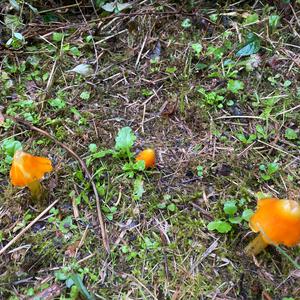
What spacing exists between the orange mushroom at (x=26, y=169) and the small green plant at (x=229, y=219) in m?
0.85

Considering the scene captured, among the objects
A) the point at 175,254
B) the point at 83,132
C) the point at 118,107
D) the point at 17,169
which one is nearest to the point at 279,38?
the point at 118,107

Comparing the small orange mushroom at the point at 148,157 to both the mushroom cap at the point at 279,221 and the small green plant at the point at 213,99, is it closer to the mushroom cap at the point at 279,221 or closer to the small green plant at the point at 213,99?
the small green plant at the point at 213,99

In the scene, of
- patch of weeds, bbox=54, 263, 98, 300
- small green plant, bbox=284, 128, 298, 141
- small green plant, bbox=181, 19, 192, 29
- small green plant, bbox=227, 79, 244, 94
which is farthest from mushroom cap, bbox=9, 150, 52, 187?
small green plant, bbox=181, 19, 192, 29

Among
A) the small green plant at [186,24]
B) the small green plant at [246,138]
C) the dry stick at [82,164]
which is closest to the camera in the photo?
the dry stick at [82,164]

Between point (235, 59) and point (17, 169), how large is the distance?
1.59m

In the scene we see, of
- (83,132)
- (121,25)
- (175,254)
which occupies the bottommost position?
(175,254)

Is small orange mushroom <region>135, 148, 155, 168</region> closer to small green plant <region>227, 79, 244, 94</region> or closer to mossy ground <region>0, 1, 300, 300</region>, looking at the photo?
mossy ground <region>0, 1, 300, 300</region>

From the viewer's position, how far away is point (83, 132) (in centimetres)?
254

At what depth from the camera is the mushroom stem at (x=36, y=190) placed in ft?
7.08

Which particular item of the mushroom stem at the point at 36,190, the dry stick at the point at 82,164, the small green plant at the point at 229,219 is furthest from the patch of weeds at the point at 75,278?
the small green plant at the point at 229,219

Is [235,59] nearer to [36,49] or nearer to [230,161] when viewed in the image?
[230,161]

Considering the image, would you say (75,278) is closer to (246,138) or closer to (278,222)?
(278,222)

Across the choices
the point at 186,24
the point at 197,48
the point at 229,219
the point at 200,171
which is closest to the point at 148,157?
the point at 200,171

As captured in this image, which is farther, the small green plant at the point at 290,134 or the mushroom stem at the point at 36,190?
the small green plant at the point at 290,134
